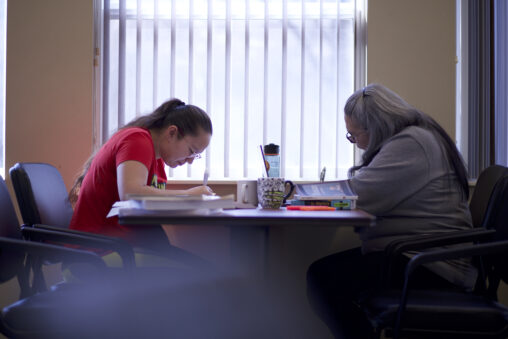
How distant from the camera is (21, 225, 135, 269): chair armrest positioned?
1.14 meters

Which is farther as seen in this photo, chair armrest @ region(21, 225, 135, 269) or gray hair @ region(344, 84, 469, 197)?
gray hair @ region(344, 84, 469, 197)

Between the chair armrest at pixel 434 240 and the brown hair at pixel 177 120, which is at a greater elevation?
the brown hair at pixel 177 120

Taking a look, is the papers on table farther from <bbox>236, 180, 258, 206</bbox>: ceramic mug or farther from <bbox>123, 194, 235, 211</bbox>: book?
<bbox>236, 180, 258, 206</bbox>: ceramic mug

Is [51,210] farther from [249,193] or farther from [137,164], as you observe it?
[249,193]

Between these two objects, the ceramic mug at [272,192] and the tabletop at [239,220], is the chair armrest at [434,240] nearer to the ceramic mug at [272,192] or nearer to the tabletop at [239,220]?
the tabletop at [239,220]

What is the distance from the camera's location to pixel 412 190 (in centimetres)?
142

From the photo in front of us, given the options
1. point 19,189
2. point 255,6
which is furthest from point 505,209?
point 255,6

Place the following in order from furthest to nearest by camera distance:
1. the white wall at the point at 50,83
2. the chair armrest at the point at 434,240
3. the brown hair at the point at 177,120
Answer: the white wall at the point at 50,83, the brown hair at the point at 177,120, the chair armrest at the point at 434,240

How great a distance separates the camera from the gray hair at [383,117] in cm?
156

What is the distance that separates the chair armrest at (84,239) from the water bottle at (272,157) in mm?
704

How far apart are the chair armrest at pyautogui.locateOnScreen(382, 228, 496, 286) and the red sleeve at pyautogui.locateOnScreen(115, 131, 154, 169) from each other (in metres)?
0.85

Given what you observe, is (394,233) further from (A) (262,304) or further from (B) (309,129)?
(B) (309,129)

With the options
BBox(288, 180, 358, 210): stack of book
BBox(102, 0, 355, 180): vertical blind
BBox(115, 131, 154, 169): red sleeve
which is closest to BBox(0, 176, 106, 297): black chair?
BBox(115, 131, 154, 169): red sleeve

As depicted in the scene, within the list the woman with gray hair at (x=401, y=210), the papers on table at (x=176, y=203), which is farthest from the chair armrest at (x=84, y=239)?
the woman with gray hair at (x=401, y=210)
